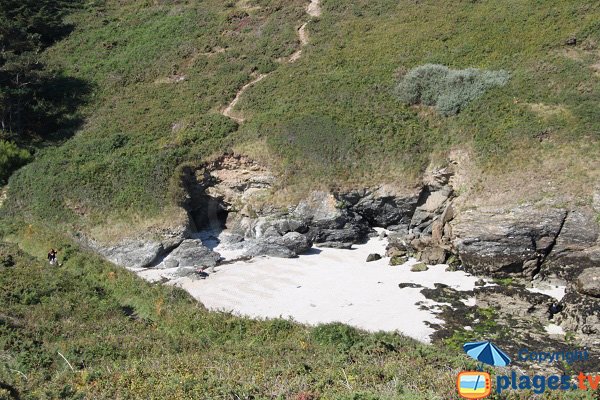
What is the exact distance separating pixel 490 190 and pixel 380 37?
2403 cm

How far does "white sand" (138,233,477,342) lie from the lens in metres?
24.3

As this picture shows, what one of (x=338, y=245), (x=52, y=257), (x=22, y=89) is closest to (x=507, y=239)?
(x=338, y=245)

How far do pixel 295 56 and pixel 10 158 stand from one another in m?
26.8

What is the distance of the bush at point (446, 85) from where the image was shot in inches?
1521

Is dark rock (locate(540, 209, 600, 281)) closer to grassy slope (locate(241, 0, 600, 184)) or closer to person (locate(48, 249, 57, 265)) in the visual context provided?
grassy slope (locate(241, 0, 600, 184))

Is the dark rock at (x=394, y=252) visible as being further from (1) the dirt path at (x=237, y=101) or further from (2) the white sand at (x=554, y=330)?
(1) the dirt path at (x=237, y=101)

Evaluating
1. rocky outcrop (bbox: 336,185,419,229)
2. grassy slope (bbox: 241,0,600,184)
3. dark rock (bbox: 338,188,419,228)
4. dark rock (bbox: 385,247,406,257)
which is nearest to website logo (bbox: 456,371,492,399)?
dark rock (bbox: 385,247,406,257)

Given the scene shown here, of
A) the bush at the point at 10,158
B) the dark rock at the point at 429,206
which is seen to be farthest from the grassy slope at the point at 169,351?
the dark rock at the point at 429,206

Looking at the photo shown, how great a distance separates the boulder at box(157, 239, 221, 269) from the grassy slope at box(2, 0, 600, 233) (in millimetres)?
4599

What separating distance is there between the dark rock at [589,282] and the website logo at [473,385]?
15.7 m

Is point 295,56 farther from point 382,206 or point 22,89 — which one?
point 22,89

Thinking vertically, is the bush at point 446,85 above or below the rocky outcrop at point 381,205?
above

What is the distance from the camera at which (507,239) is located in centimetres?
2867

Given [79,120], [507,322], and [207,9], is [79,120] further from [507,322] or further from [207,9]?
[507,322]
